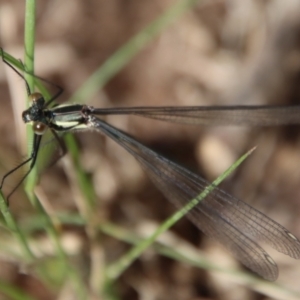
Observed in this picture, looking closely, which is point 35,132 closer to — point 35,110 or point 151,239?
point 35,110

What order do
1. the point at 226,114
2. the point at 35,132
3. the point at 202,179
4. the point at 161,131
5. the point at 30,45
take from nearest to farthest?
1. the point at 30,45
2. the point at 35,132
3. the point at 202,179
4. the point at 226,114
5. the point at 161,131

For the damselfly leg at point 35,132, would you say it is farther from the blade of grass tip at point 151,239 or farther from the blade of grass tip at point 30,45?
the blade of grass tip at point 151,239

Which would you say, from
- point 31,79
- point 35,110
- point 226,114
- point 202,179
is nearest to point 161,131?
point 226,114

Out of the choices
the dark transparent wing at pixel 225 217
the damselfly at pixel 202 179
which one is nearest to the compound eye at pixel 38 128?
the damselfly at pixel 202 179

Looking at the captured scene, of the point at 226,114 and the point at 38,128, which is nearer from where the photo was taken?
the point at 38,128

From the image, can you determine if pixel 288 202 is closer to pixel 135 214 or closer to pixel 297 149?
pixel 297 149

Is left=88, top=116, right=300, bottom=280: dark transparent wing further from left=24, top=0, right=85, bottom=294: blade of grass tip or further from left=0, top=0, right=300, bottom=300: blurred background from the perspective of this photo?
left=24, top=0, right=85, bottom=294: blade of grass tip

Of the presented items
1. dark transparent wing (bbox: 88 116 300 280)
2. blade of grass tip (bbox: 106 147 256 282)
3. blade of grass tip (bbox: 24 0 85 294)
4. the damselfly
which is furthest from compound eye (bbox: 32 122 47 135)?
blade of grass tip (bbox: 106 147 256 282)
